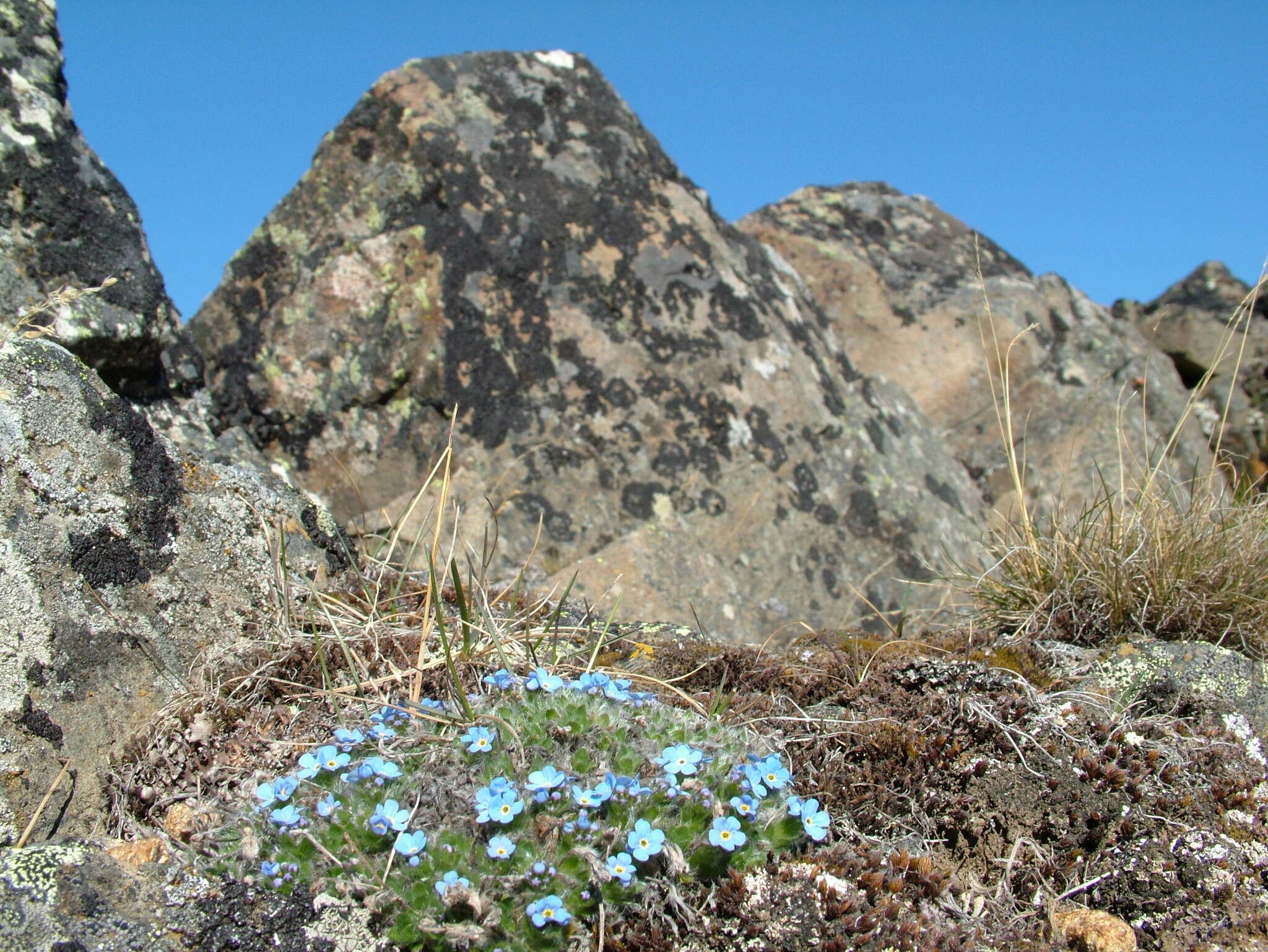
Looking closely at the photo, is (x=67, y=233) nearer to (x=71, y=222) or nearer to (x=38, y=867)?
(x=71, y=222)

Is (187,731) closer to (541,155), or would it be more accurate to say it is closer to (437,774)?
(437,774)

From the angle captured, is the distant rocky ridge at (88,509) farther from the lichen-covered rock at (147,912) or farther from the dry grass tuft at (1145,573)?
the dry grass tuft at (1145,573)

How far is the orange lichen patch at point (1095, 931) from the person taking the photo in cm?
240

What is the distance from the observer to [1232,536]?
383cm

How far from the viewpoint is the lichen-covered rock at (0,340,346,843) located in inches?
97.1

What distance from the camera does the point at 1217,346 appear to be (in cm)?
1125

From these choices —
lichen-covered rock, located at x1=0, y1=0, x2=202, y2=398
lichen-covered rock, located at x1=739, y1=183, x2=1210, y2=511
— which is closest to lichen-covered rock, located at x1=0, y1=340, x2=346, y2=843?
lichen-covered rock, located at x1=0, y1=0, x2=202, y2=398

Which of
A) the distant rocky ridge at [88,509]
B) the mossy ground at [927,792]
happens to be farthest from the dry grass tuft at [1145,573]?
the distant rocky ridge at [88,509]

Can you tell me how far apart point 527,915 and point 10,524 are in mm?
1757

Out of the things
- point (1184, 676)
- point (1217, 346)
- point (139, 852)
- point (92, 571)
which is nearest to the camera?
point (139, 852)

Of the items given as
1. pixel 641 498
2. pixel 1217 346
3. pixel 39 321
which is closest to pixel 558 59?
pixel 641 498

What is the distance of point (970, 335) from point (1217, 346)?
5147mm

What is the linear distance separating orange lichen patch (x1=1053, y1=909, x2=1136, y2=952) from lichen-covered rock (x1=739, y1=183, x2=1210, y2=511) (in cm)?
499

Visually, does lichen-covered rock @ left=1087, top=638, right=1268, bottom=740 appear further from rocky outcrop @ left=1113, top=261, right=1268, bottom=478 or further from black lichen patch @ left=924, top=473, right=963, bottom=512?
rocky outcrop @ left=1113, top=261, right=1268, bottom=478
